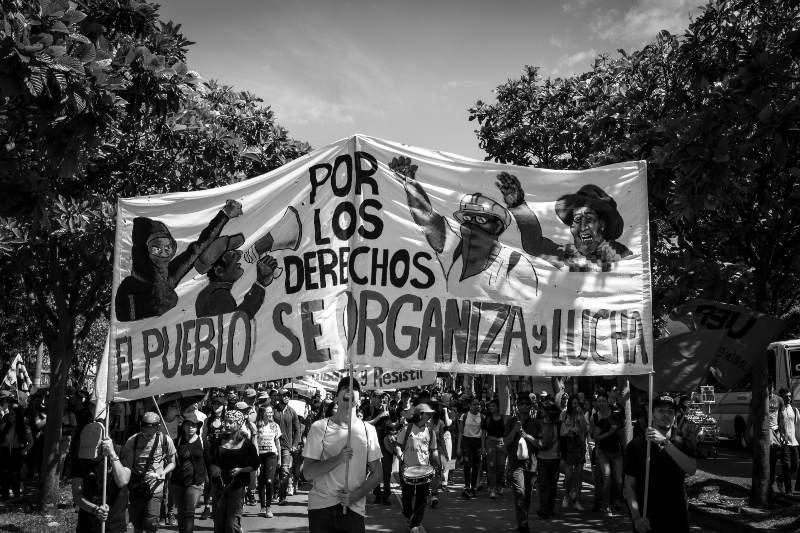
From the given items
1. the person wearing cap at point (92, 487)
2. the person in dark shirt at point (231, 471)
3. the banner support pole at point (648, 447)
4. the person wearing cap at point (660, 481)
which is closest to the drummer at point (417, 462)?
the person in dark shirt at point (231, 471)

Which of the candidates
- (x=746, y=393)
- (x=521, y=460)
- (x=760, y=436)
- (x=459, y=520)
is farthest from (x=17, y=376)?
(x=746, y=393)

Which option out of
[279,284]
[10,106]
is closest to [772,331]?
[279,284]

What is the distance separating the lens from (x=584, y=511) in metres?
14.6

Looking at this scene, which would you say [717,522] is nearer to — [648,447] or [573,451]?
[573,451]

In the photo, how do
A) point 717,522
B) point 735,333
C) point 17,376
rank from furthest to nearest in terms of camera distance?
point 17,376 < point 717,522 < point 735,333

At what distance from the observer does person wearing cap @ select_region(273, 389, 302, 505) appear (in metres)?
15.9

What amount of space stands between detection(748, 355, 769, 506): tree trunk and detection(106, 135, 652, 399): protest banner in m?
8.08

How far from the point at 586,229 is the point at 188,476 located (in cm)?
601

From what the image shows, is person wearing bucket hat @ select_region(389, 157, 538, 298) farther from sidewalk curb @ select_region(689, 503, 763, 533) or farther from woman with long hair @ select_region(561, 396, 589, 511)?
woman with long hair @ select_region(561, 396, 589, 511)

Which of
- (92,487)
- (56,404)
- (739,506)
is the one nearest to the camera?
(92,487)

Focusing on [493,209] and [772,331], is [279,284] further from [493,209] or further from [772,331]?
[772,331]

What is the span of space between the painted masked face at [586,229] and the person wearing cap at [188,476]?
5.73 metres

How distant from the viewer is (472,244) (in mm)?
6344

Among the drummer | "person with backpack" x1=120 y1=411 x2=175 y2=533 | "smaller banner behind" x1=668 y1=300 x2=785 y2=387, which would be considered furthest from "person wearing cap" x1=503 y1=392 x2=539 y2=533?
"person with backpack" x1=120 y1=411 x2=175 y2=533
